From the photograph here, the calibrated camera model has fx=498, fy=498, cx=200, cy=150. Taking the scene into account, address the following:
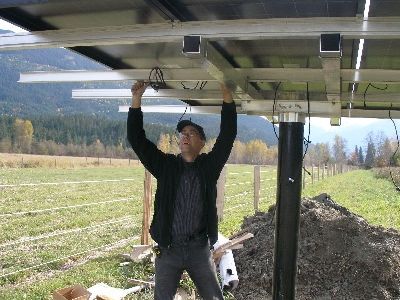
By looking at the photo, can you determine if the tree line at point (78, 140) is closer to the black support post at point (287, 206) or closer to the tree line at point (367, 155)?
the tree line at point (367, 155)

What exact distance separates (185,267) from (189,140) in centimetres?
111

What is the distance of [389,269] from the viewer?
23.4ft

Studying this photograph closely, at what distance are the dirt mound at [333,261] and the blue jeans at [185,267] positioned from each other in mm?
2779

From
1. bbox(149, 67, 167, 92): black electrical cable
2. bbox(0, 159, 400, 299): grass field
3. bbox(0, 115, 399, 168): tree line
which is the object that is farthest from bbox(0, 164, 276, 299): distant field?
bbox(0, 115, 399, 168): tree line

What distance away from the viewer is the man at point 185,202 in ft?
13.8

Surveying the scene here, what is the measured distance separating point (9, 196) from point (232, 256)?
569 inches

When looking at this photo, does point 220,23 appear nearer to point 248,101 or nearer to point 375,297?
point 248,101

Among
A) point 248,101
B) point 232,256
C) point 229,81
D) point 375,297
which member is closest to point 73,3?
point 229,81

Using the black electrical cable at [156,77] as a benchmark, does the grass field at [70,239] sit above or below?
below

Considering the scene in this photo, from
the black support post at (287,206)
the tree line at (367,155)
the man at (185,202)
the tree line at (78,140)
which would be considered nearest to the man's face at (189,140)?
the man at (185,202)

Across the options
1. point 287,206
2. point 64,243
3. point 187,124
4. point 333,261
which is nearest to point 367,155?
point 64,243

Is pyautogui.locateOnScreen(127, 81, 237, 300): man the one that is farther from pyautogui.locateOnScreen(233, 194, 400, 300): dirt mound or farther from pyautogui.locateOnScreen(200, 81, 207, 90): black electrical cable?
pyautogui.locateOnScreen(233, 194, 400, 300): dirt mound

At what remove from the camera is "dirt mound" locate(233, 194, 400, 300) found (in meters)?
6.93

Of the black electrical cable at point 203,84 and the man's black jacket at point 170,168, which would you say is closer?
the man's black jacket at point 170,168
